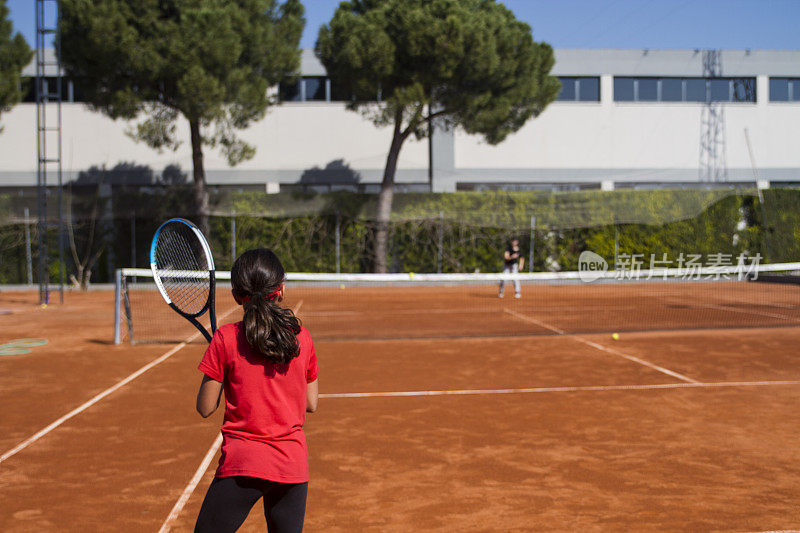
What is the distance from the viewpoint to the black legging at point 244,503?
7.03 ft

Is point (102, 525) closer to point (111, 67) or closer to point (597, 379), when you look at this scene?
point (597, 379)

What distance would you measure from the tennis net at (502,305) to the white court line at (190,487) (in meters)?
4.23

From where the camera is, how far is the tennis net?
11180 mm

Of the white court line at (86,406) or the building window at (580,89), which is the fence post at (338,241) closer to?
the white court line at (86,406)

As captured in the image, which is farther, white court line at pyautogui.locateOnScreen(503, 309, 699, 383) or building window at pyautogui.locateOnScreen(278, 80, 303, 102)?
building window at pyautogui.locateOnScreen(278, 80, 303, 102)

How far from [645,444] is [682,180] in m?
24.9

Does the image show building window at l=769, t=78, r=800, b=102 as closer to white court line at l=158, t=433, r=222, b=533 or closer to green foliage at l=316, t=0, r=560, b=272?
green foliage at l=316, t=0, r=560, b=272

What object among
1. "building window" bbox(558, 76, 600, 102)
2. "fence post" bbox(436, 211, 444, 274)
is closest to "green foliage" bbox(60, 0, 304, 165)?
"fence post" bbox(436, 211, 444, 274)

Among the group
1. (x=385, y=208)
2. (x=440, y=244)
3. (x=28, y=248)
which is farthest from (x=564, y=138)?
(x=28, y=248)

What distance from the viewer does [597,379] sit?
7.25 metres

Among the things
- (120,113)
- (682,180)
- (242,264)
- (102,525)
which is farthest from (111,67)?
(682,180)

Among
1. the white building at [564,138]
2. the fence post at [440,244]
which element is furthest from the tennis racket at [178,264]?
the white building at [564,138]

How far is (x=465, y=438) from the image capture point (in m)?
5.18

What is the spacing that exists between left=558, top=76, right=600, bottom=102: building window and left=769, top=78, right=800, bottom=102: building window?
24.5ft
